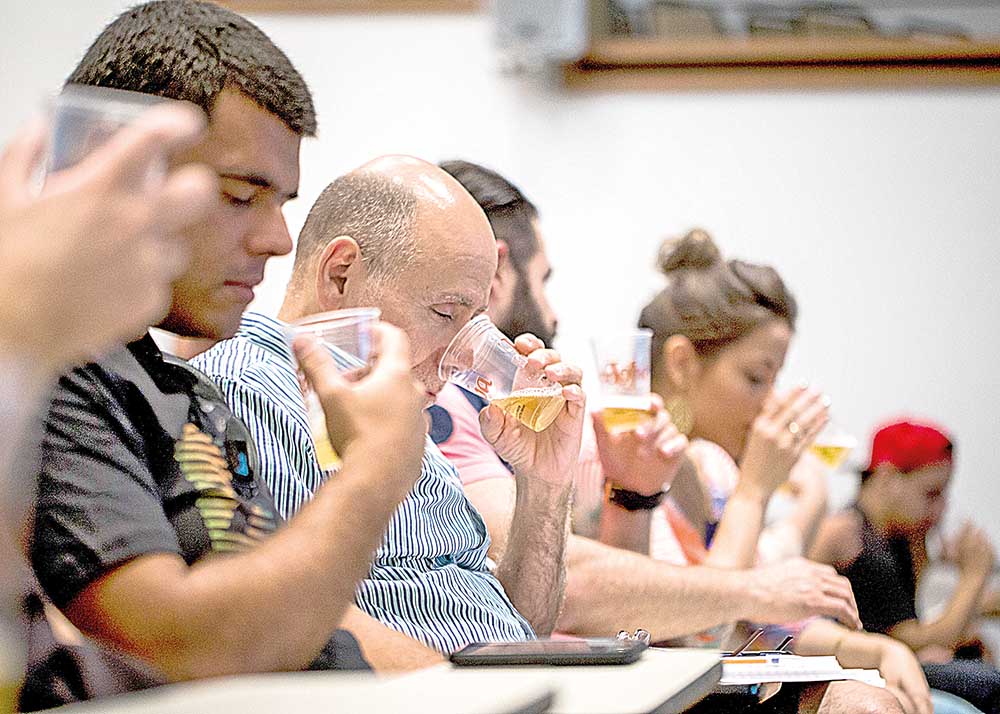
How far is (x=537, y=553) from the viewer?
1.70 metres

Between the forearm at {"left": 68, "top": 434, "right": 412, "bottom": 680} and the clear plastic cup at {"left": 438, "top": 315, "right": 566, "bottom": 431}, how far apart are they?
23.1 inches

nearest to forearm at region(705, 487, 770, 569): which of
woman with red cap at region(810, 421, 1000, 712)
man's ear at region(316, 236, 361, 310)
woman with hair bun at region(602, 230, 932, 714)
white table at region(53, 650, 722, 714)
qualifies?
woman with hair bun at region(602, 230, 932, 714)

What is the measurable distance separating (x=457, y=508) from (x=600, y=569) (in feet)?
1.54

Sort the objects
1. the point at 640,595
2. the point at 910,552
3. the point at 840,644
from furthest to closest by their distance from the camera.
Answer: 1. the point at 910,552
2. the point at 840,644
3. the point at 640,595

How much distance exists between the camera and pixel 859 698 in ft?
5.01

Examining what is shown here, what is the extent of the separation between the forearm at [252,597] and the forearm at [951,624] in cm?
219

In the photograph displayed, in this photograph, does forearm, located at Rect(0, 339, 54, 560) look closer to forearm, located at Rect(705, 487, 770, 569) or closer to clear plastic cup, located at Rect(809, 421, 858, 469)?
forearm, located at Rect(705, 487, 770, 569)

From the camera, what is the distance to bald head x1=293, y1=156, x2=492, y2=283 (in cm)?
156

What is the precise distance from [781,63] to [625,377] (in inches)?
77.8

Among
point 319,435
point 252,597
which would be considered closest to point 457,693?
point 252,597

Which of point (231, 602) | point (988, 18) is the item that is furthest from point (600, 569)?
point (988, 18)

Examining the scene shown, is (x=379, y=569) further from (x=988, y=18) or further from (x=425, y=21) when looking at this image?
(x=988, y=18)

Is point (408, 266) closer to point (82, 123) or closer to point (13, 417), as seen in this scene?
point (82, 123)

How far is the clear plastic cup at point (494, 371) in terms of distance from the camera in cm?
152
